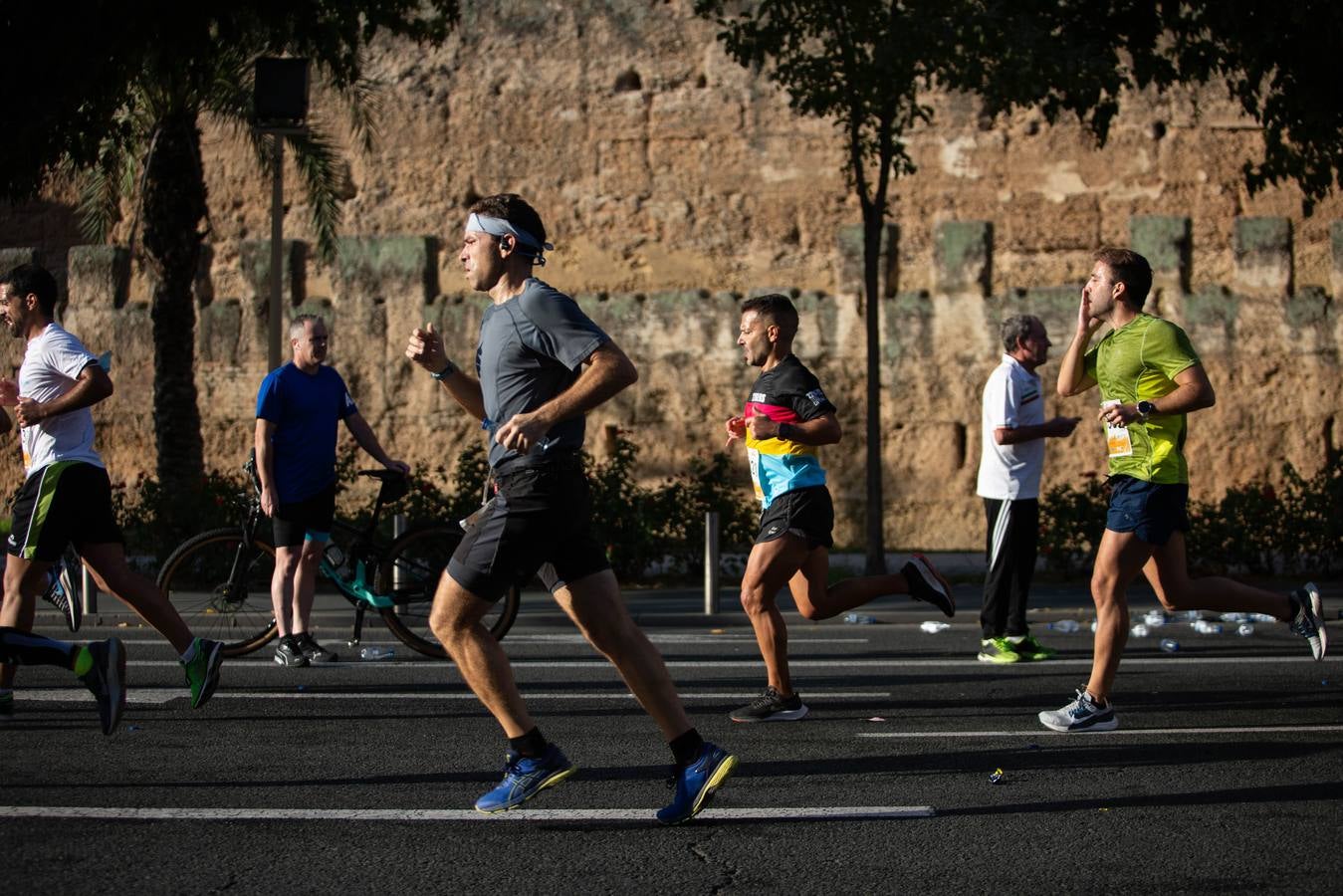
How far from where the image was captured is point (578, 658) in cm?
911

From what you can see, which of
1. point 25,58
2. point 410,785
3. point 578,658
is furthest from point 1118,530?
point 25,58

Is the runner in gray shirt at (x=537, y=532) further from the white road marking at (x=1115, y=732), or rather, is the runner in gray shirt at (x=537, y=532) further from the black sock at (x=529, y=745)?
the white road marking at (x=1115, y=732)

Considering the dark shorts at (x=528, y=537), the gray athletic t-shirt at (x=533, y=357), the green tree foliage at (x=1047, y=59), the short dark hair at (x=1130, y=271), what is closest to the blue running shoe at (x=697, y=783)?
the dark shorts at (x=528, y=537)

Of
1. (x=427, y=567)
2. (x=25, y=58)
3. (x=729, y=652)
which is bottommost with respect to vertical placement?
(x=729, y=652)

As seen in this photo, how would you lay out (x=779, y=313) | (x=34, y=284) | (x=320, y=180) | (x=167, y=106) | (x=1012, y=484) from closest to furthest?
(x=34, y=284) → (x=779, y=313) → (x=1012, y=484) → (x=167, y=106) → (x=320, y=180)

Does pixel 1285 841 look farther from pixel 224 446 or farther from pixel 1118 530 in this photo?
pixel 224 446

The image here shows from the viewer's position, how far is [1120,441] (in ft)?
22.0

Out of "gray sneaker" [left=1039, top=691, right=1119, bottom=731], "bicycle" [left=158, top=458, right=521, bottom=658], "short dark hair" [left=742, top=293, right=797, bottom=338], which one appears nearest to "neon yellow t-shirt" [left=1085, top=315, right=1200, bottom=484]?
"gray sneaker" [left=1039, top=691, right=1119, bottom=731]

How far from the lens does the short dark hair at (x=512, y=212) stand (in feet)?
17.3

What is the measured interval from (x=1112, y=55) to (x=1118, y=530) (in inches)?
282

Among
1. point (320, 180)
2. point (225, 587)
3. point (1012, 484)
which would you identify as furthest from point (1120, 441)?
point (320, 180)

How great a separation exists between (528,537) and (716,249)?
14.4 metres

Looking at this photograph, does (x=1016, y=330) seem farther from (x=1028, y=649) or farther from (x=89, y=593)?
(x=89, y=593)

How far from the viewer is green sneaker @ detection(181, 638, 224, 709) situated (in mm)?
6711
